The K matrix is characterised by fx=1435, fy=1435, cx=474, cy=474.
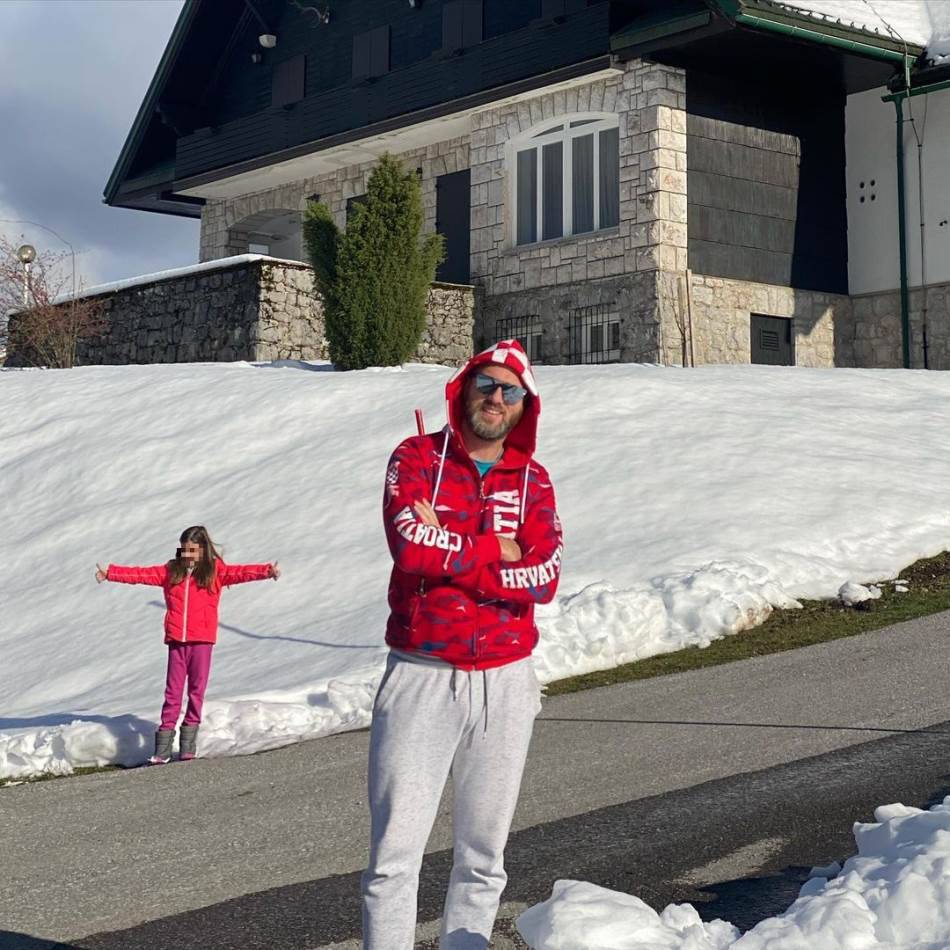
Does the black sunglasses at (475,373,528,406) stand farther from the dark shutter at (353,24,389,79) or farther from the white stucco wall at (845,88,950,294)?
the dark shutter at (353,24,389,79)

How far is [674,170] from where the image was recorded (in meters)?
21.2

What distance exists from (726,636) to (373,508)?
4.14 meters

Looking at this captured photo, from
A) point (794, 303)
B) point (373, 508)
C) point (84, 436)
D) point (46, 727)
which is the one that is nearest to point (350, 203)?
point (794, 303)

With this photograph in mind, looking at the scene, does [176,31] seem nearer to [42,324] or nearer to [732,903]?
[42,324]

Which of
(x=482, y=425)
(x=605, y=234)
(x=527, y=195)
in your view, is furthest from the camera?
(x=527, y=195)

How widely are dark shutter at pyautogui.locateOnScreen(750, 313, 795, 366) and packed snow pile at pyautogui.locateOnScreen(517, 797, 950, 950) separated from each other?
18.0 meters

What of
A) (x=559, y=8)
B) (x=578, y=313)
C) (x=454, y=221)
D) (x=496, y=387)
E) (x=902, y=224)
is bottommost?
(x=496, y=387)

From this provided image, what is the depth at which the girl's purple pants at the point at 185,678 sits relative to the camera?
8.39 m

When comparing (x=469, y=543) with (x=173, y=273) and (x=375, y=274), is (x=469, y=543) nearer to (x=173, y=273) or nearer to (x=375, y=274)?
(x=375, y=274)

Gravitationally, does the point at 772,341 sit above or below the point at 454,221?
below

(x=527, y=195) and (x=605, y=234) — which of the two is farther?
(x=527, y=195)

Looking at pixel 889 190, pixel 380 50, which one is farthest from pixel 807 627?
pixel 380 50

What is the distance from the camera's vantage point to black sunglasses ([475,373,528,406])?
407 centimetres

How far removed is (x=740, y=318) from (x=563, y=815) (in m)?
16.4
